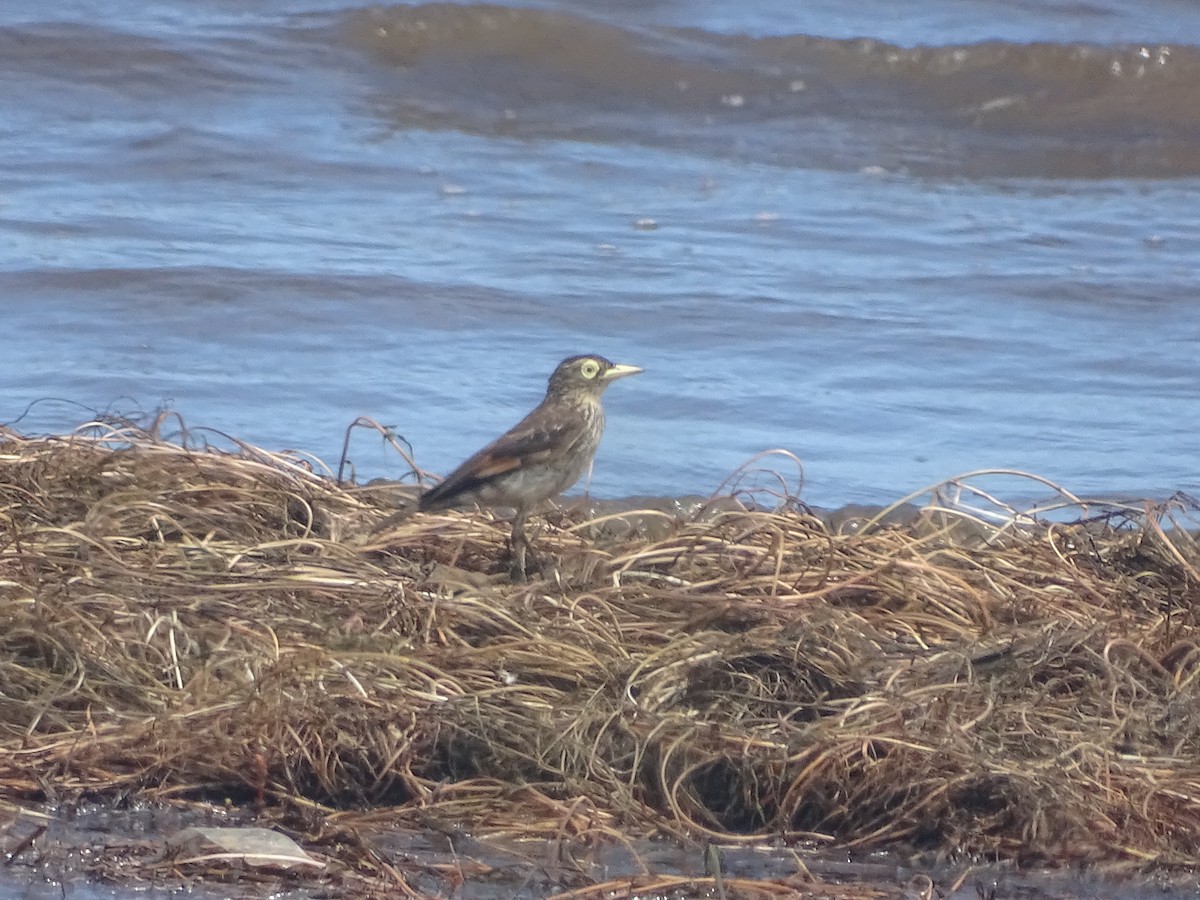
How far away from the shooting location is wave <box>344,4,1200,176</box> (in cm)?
1580

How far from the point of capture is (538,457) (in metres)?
5.80

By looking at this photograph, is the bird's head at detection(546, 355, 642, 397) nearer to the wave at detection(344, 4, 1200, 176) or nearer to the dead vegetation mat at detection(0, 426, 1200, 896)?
the dead vegetation mat at detection(0, 426, 1200, 896)

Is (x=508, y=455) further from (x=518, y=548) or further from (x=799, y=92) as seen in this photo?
(x=799, y=92)

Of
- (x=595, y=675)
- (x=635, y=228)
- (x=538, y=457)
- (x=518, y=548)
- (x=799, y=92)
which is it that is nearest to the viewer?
(x=595, y=675)

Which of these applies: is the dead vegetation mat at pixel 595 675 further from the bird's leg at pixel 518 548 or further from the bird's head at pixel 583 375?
the bird's head at pixel 583 375

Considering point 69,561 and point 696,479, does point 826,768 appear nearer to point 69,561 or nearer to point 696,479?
point 69,561

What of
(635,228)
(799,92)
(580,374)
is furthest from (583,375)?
(799,92)

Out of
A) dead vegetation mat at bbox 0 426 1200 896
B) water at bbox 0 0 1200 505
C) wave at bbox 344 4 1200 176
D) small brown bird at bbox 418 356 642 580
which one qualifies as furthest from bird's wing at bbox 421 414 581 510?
wave at bbox 344 4 1200 176

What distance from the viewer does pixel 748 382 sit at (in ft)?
29.8

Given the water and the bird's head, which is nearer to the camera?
the bird's head

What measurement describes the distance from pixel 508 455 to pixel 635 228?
686 cm

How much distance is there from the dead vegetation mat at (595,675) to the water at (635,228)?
5.99ft

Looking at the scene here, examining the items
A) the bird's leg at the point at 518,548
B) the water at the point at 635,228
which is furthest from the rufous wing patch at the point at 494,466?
the water at the point at 635,228

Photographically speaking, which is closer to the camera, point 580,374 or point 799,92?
point 580,374
